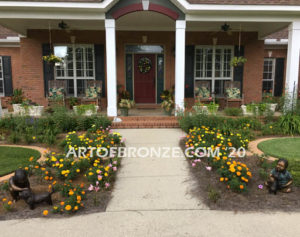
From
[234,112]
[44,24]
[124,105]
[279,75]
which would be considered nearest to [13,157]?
[124,105]

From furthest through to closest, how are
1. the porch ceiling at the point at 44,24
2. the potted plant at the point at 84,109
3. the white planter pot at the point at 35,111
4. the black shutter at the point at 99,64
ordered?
the black shutter at the point at 99,64 < the porch ceiling at the point at 44,24 < the white planter pot at the point at 35,111 < the potted plant at the point at 84,109

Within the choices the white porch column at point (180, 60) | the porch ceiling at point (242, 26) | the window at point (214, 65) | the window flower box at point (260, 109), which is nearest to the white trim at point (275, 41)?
the porch ceiling at point (242, 26)

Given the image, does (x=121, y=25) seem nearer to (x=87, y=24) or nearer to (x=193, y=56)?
(x=87, y=24)

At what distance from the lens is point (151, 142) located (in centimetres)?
547

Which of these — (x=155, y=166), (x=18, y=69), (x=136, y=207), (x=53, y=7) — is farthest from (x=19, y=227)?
(x=18, y=69)

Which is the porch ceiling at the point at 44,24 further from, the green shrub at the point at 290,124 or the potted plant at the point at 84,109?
the green shrub at the point at 290,124

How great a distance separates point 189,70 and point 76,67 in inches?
163

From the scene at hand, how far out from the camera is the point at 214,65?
31.1 feet

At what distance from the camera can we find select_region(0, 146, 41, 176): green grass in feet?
13.4

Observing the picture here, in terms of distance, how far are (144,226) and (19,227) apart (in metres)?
1.31

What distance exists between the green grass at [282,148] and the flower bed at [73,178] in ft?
9.47

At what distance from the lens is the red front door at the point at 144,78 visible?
9.61 m

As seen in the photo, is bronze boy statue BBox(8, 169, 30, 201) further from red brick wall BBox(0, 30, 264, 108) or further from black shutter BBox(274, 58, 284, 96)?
black shutter BBox(274, 58, 284, 96)

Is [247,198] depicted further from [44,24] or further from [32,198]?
[44,24]
